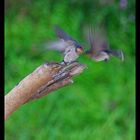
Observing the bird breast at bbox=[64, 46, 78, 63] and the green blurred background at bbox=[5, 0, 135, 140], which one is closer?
the bird breast at bbox=[64, 46, 78, 63]

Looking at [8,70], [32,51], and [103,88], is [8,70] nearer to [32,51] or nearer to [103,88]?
[32,51]

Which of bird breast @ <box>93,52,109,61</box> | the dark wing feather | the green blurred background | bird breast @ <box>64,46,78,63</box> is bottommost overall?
the green blurred background

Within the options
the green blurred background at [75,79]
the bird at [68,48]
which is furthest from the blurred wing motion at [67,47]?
the green blurred background at [75,79]

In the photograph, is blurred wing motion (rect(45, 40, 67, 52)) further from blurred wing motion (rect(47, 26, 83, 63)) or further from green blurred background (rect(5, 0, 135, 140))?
green blurred background (rect(5, 0, 135, 140))

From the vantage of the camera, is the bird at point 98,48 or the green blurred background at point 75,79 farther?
the green blurred background at point 75,79

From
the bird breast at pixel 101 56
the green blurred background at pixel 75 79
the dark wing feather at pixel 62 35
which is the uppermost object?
the dark wing feather at pixel 62 35

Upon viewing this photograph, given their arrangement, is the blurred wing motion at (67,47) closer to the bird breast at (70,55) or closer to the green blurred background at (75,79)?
the bird breast at (70,55)

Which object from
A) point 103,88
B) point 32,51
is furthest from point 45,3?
point 103,88

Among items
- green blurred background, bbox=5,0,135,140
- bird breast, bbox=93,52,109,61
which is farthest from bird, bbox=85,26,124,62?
green blurred background, bbox=5,0,135,140

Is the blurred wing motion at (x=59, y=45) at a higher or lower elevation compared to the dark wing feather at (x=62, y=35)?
lower
